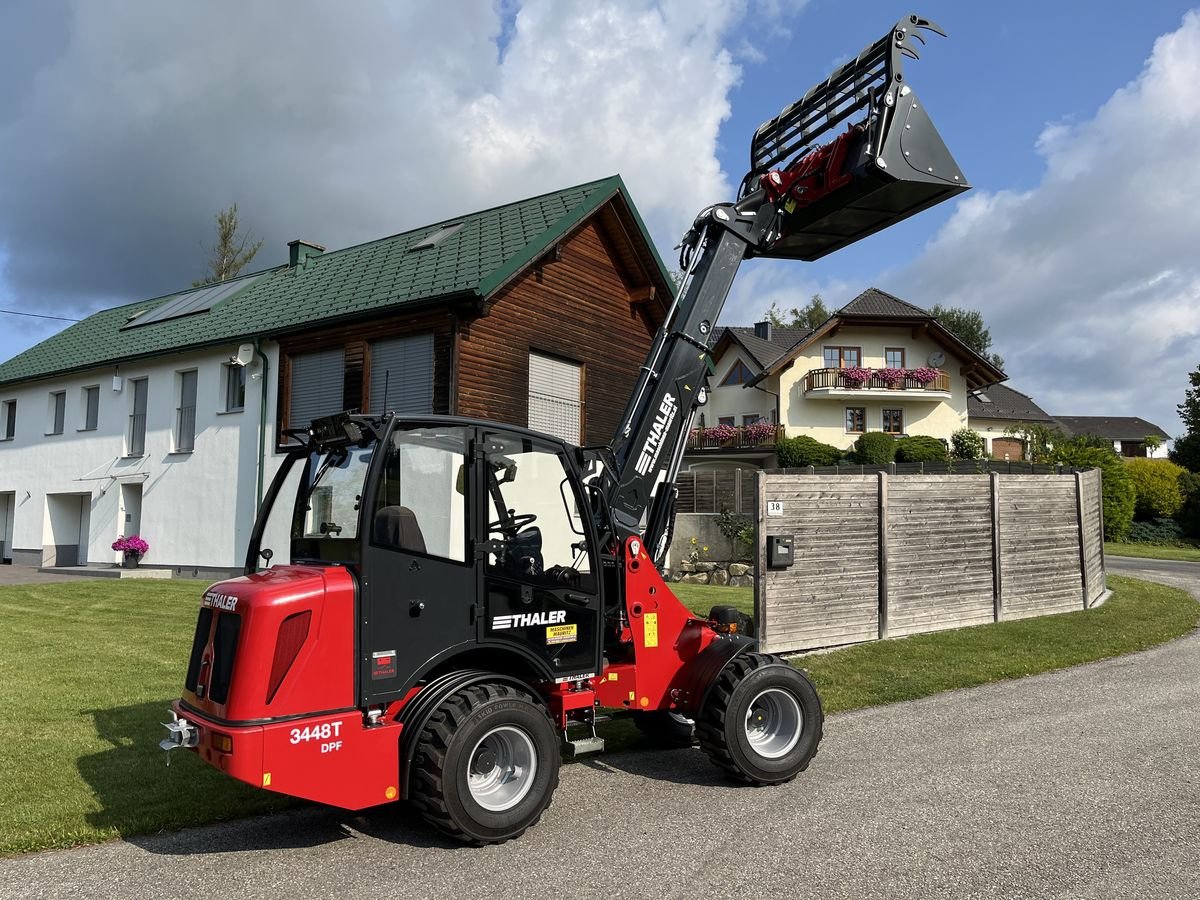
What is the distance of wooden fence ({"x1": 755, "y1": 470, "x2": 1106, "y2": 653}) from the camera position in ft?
33.0

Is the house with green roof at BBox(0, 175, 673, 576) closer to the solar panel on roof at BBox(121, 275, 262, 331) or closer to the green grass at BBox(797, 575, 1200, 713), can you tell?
the solar panel on roof at BBox(121, 275, 262, 331)

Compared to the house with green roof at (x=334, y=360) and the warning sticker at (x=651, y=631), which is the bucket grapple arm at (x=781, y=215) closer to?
the warning sticker at (x=651, y=631)

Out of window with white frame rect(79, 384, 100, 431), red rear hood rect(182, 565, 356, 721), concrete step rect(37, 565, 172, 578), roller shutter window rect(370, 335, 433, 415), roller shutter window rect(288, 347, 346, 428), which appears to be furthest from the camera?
window with white frame rect(79, 384, 100, 431)

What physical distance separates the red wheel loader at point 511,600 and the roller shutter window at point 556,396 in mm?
10144

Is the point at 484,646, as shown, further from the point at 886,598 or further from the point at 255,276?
the point at 255,276

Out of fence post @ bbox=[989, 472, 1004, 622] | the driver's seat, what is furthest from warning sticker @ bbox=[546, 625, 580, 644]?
fence post @ bbox=[989, 472, 1004, 622]

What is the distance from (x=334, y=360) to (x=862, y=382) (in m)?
29.9

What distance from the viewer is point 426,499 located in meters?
5.00

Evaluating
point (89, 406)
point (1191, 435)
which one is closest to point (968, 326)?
point (1191, 435)

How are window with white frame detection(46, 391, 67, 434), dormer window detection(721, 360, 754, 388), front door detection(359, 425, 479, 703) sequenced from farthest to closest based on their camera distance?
dormer window detection(721, 360, 754, 388) < window with white frame detection(46, 391, 67, 434) < front door detection(359, 425, 479, 703)

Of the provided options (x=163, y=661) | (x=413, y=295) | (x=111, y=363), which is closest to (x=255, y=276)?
(x=111, y=363)

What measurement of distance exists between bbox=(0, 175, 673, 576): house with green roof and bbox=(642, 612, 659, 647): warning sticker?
9.51 metres

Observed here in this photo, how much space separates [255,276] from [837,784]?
20.4m

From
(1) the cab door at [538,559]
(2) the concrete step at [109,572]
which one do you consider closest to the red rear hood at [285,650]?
(1) the cab door at [538,559]
